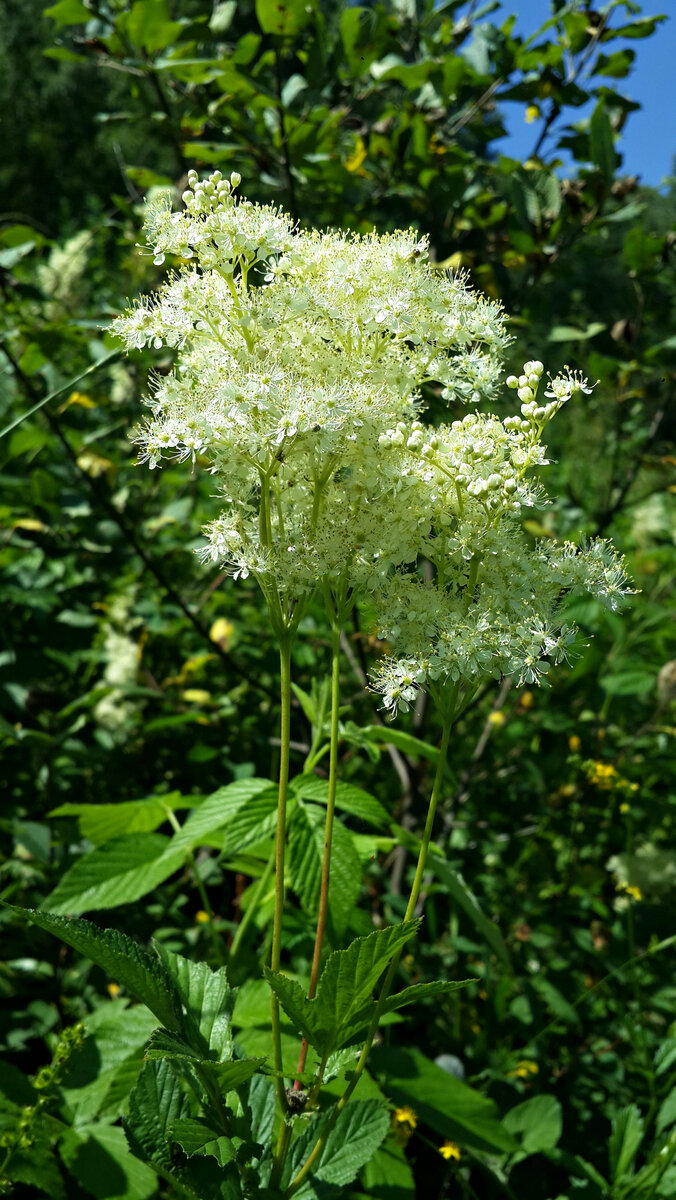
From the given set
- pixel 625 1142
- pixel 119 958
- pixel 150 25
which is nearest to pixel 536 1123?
pixel 625 1142

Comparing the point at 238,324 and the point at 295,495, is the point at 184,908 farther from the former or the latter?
the point at 238,324

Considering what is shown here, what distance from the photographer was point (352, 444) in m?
1.00

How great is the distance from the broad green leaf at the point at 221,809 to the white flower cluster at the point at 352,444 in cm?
38

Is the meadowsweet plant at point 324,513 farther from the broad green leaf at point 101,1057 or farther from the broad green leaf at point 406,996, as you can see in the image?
the broad green leaf at point 101,1057

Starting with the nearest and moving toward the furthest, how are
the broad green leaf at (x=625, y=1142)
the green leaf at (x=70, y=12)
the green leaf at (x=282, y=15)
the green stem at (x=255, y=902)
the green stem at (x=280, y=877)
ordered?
the green stem at (x=280, y=877)
the green stem at (x=255, y=902)
the broad green leaf at (x=625, y=1142)
the green leaf at (x=282, y=15)
the green leaf at (x=70, y=12)

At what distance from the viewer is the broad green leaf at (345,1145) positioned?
0.98 meters

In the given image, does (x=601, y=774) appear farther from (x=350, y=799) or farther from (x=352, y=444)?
(x=352, y=444)

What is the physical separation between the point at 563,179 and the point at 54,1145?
2.48 metres

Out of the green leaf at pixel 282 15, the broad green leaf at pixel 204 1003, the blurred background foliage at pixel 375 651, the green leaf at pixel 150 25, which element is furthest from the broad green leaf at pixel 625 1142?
the green leaf at pixel 150 25

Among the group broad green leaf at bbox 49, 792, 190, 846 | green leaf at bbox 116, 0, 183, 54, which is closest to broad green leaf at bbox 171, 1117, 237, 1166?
broad green leaf at bbox 49, 792, 190, 846

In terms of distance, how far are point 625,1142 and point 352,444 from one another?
1.45m

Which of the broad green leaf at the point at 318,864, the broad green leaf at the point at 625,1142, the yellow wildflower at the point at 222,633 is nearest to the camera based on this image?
the broad green leaf at the point at 318,864

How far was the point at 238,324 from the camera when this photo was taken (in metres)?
0.98

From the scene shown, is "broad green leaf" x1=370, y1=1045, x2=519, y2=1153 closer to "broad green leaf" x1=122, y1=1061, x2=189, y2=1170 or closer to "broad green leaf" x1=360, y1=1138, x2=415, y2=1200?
"broad green leaf" x1=360, y1=1138, x2=415, y2=1200
